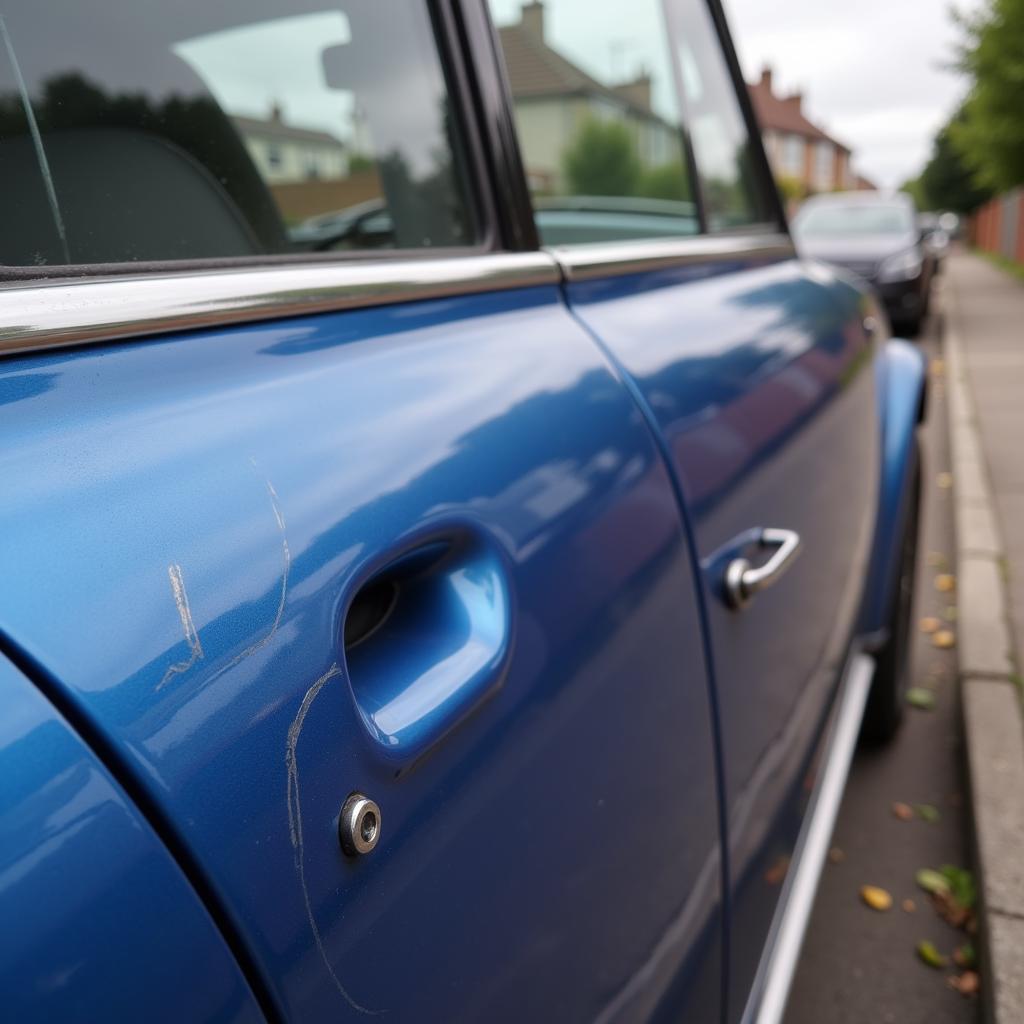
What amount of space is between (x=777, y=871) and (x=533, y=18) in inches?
56.2

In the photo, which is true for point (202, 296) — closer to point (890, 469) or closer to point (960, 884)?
point (890, 469)

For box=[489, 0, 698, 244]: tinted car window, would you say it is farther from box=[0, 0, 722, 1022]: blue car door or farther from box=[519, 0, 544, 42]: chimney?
box=[0, 0, 722, 1022]: blue car door

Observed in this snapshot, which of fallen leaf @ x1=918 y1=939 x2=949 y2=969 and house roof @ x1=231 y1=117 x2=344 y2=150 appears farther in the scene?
fallen leaf @ x1=918 y1=939 x2=949 y2=969

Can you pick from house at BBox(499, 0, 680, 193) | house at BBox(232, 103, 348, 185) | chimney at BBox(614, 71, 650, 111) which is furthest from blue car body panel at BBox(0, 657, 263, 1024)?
chimney at BBox(614, 71, 650, 111)

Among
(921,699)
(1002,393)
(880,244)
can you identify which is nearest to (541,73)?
(921,699)

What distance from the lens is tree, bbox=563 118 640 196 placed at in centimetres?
191

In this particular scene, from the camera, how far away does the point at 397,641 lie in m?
0.86

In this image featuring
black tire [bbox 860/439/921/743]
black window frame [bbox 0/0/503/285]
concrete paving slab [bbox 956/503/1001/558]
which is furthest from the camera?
concrete paving slab [bbox 956/503/1001/558]

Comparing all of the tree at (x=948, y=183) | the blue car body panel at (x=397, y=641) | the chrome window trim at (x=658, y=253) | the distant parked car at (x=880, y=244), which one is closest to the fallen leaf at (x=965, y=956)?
the blue car body panel at (x=397, y=641)

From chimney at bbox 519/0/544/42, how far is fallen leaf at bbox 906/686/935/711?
260cm

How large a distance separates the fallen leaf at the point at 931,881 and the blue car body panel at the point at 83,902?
2.43 metres

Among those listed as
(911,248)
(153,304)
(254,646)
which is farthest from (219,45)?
(911,248)

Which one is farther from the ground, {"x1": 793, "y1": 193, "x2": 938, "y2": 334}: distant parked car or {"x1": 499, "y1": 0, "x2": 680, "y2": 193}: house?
{"x1": 499, "y1": 0, "x2": 680, "y2": 193}: house

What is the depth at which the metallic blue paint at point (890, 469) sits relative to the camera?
236cm
